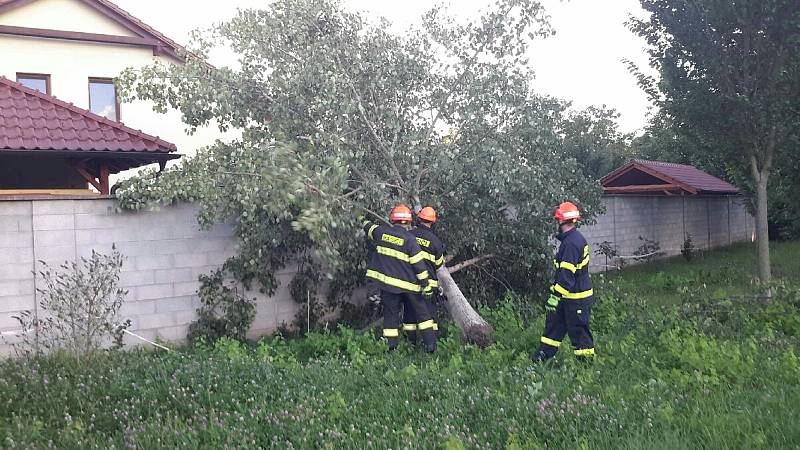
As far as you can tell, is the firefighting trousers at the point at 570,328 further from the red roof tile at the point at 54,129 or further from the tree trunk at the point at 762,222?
the red roof tile at the point at 54,129

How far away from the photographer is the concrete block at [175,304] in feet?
23.3

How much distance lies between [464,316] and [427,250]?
0.79 meters

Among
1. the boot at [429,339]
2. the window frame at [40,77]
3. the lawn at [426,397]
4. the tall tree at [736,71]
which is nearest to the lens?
the lawn at [426,397]

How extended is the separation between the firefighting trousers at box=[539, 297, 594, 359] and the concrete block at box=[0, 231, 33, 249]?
16.0ft

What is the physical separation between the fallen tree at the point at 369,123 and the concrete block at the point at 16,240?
2.99ft

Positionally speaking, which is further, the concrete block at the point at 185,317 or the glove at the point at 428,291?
the concrete block at the point at 185,317

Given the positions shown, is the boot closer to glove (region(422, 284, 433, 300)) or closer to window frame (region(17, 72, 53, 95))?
glove (region(422, 284, 433, 300))

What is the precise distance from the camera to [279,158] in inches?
254

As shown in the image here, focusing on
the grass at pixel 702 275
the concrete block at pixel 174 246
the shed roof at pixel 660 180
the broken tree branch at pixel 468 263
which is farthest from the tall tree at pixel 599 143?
the concrete block at pixel 174 246

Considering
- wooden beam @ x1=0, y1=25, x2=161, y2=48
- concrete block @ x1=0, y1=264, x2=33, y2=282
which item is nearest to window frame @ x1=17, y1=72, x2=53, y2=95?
wooden beam @ x1=0, y1=25, x2=161, y2=48

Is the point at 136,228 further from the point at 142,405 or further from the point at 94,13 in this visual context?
the point at 94,13

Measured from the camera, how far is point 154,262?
23.2ft

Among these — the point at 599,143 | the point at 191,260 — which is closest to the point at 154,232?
the point at 191,260

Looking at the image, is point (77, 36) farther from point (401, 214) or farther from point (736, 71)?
point (736, 71)
